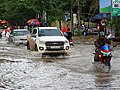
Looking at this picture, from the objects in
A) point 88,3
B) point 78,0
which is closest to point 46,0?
point 78,0

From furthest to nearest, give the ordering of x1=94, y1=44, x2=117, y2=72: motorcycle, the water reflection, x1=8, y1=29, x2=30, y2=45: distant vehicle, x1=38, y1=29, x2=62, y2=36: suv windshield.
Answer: x1=8, y1=29, x2=30, y2=45: distant vehicle → x1=38, y1=29, x2=62, y2=36: suv windshield → x1=94, y1=44, x2=117, y2=72: motorcycle → the water reflection

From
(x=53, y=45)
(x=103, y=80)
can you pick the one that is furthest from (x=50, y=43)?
(x=103, y=80)

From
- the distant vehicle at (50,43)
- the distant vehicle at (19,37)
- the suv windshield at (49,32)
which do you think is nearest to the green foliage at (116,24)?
the distant vehicle at (19,37)

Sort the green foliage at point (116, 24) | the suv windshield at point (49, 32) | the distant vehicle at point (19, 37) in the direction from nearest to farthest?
the suv windshield at point (49, 32) < the distant vehicle at point (19, 37) < the green foliage at point (116, 24)

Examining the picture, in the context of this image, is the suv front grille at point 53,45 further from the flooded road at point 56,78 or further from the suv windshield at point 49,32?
the flooded road at point 56,78

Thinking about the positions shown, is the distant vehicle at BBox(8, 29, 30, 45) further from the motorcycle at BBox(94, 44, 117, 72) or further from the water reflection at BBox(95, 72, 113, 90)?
the water reflection at BBox(95, 72, 113, 90)

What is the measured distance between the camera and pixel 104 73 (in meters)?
14.7

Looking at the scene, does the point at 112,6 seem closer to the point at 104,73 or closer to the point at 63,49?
the point at 63,49

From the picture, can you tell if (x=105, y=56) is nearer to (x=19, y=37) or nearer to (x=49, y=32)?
(x=49, y=32)

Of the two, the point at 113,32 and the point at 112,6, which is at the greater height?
the point at 112,6

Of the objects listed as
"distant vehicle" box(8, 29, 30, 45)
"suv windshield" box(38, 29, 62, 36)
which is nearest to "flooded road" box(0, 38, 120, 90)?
"suv windshield" box(38, 29, 62, 36)

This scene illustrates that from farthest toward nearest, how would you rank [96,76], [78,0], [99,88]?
[78,0] → [96,76] → [99,88]

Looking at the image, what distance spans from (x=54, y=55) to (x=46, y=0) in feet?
93.3

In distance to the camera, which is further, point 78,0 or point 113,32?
point 78,0
